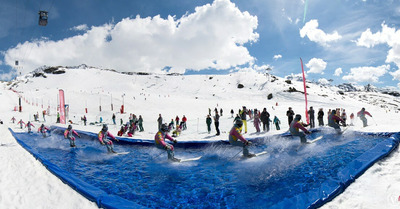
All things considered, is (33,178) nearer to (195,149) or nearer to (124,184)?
(124,184)

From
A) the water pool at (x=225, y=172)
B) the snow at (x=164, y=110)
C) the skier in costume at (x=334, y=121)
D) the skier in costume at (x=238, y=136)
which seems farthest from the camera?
the skier in costume at (x=334, y=121)

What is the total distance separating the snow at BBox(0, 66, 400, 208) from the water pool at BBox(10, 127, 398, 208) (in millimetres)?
1047

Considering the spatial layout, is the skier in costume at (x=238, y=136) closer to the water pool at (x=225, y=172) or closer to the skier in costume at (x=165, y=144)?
the water pool at (x=225, y=172)

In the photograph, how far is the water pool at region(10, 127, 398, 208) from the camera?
634 centimetres

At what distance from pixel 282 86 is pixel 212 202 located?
78.0 metres

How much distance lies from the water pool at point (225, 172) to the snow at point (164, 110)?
3.44ft

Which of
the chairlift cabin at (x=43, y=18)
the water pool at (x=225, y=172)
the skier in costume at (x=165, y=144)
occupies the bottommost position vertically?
the water pool at (x=225, y=172)

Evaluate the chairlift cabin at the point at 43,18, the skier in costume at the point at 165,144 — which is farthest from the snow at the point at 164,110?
the chairlift cabin at the point at 43,18

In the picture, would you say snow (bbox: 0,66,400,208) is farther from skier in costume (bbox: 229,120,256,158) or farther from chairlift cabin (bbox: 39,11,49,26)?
chairlift cabin (bbox: 39,11,49,26)

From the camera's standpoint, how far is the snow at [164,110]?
6035mm

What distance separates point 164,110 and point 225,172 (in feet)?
120

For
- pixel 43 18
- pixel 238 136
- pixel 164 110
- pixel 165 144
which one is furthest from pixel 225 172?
pixel 164 110

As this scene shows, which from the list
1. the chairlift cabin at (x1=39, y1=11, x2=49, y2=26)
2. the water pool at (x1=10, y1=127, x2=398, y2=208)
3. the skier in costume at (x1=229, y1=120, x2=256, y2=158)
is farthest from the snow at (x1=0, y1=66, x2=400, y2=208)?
the chairlift cabin at (x1=39, y1=11, x2=49, y2=26)

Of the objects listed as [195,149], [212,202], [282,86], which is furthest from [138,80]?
[212,202]
